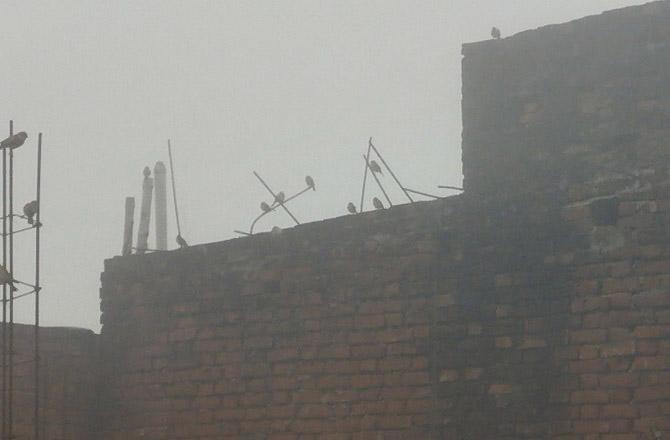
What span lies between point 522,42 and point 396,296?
1838mm

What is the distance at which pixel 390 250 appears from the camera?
26.2 ft

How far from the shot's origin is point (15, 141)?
7922mm

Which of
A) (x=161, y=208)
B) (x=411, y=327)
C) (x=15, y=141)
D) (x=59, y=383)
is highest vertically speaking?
(x=161, y=208)

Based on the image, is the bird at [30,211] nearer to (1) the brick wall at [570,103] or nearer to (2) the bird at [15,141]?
(2) the bird at [15,141]

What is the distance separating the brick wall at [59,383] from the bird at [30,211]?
990 millimetres

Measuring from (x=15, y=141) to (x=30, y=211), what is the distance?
44 centimetres

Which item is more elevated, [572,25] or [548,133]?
[572,25]

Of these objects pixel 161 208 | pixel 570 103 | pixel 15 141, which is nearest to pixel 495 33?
pixel 570 103

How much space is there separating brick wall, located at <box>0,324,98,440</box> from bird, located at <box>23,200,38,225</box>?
3.25ft

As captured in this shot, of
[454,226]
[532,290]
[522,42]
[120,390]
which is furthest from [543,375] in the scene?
[120,390]

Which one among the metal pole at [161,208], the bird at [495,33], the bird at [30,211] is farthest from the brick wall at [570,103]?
the metal pole at [161,208]

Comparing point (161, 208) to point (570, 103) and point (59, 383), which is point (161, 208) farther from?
point (570, 103)

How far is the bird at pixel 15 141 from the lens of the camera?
7.92m

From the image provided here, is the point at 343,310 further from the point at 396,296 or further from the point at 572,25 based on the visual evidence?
the point at 572,25
